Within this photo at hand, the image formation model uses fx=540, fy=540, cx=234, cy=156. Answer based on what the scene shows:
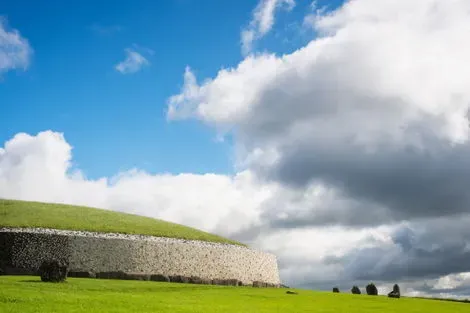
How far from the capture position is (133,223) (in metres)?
66.1

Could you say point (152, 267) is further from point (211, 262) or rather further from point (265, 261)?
point (265, 261)

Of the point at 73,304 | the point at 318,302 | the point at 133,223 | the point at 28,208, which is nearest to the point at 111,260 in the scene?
the point at 133,223

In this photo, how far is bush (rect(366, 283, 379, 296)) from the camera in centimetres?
5903

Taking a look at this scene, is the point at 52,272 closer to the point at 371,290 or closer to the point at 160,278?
the point at 160,278

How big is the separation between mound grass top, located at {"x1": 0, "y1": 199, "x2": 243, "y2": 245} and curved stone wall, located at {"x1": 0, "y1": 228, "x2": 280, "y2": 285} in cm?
212

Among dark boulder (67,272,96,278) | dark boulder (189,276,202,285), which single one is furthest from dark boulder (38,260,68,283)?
dark boulder (189,276,202,285)

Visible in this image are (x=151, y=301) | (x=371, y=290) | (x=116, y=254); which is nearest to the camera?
(x=151, y=301)

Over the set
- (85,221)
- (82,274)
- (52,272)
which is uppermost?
(85,221)

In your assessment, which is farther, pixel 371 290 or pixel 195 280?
pixel 371 290

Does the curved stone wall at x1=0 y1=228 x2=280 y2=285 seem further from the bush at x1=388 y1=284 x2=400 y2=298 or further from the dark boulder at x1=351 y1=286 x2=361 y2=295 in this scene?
the bush at x1=388 y1=284 x2=400 y2=298

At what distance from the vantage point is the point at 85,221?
62.7 m

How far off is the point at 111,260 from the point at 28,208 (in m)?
17.4

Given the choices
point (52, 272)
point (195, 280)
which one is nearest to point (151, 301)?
point (52, 272)

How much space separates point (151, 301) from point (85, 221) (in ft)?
107
